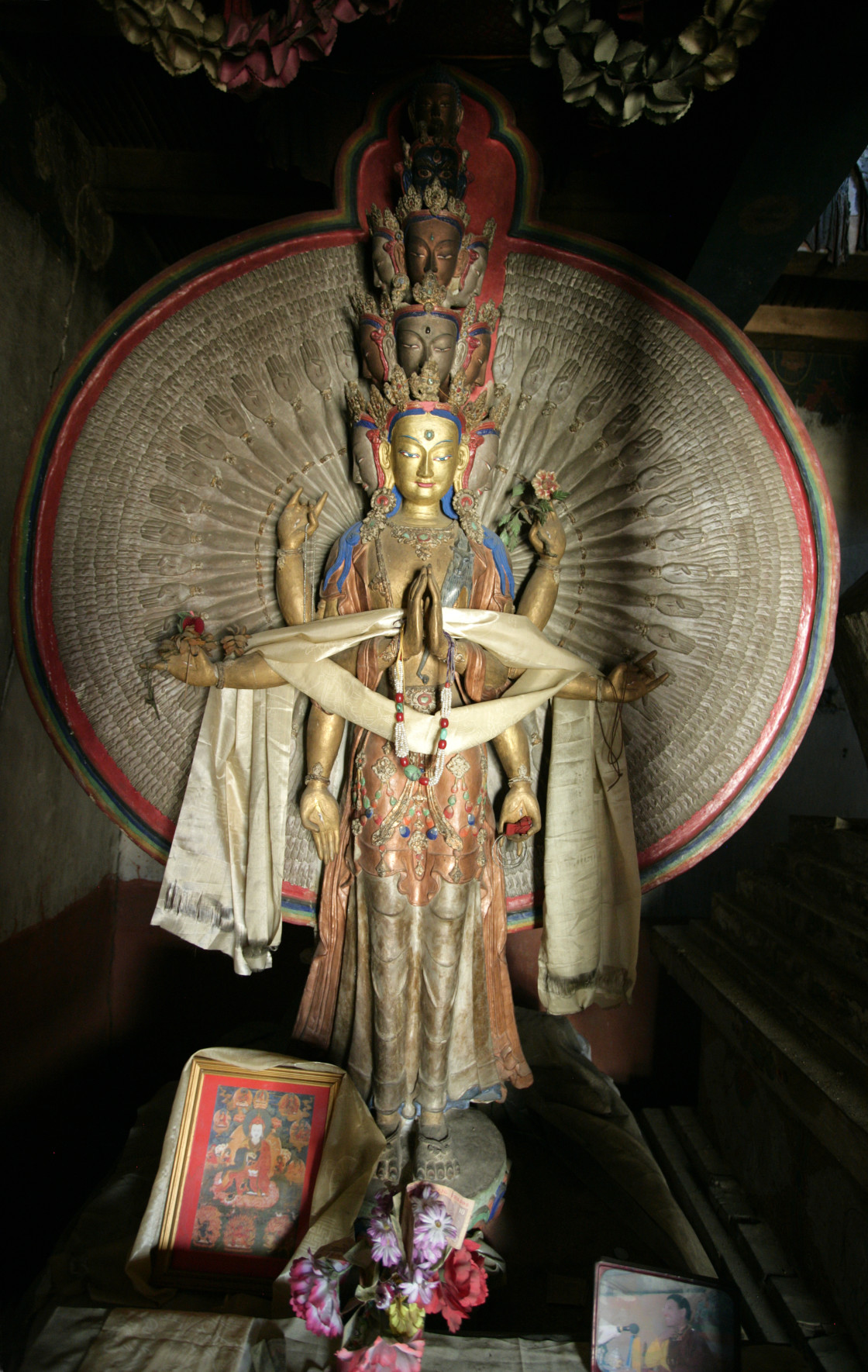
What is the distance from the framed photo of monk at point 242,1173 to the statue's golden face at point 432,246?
2286 mm

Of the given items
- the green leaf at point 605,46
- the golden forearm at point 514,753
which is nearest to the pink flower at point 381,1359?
the golden forearm at point 514,753

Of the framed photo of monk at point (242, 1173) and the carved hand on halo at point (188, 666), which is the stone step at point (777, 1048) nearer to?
the framed photo of monk at point (242, 1173)

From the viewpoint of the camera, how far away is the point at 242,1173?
2014 mm

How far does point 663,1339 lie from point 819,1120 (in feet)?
2.38

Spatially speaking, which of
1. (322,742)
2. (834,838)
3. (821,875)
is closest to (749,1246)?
(821,875)

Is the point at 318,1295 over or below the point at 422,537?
below

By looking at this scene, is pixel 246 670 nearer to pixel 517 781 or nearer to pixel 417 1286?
pixel 517 781

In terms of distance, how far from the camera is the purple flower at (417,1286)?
1639mm

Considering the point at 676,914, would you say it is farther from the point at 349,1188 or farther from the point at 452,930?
the point at 349,1188

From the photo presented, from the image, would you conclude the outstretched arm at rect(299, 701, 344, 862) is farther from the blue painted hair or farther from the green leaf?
the green leaf

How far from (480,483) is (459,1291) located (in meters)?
2.18

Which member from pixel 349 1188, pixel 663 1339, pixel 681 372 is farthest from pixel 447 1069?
pixel 681 372

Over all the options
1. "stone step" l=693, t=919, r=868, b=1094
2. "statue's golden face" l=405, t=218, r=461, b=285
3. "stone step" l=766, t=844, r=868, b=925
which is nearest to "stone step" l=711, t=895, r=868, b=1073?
"stone step" l=693, t=919, r=868, b=1094

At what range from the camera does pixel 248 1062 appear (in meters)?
2.05
